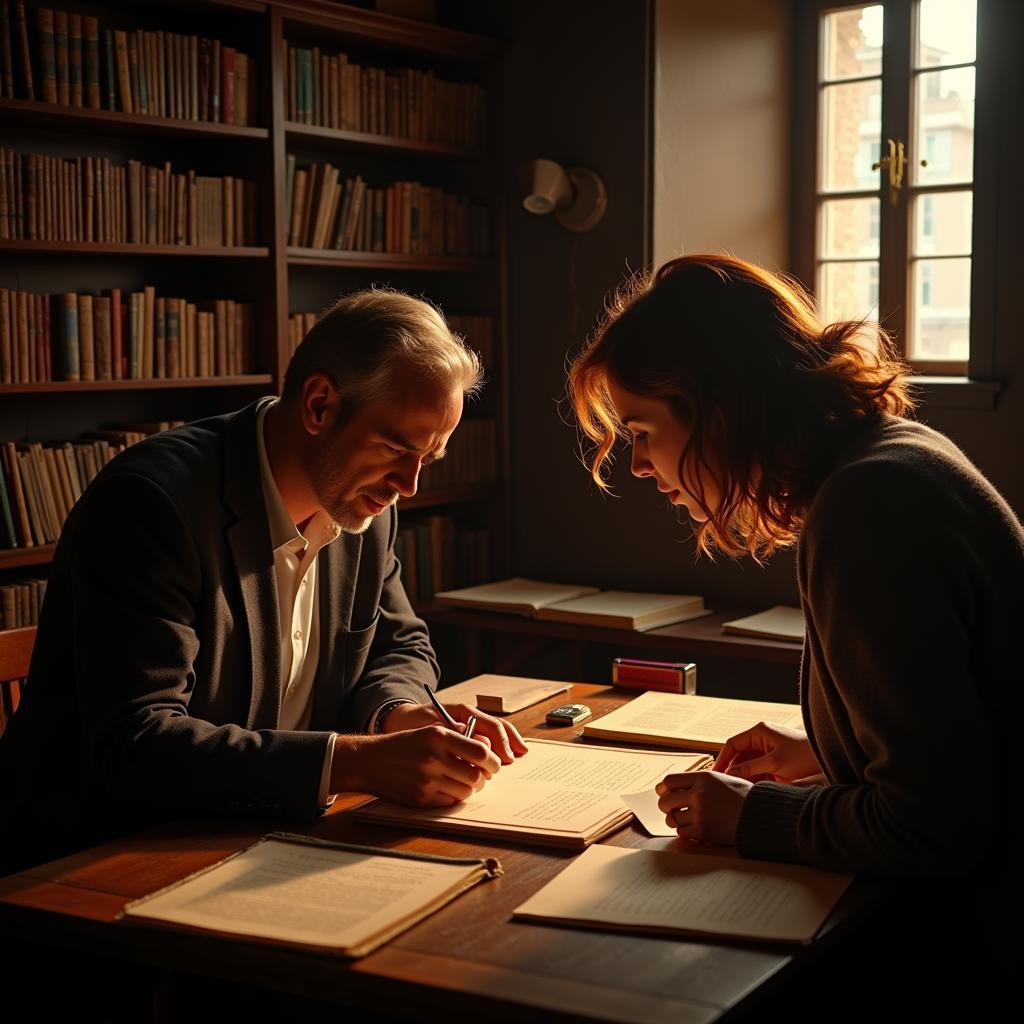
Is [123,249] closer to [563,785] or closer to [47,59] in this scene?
[47,59]

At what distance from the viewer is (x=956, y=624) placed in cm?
142

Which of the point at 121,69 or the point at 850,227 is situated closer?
the point at 121,69

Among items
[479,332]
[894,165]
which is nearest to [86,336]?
[479,332]

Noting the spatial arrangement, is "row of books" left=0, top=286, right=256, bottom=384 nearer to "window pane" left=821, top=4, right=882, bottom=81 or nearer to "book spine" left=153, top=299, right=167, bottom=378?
"book spine" left=153, top=299, right=167, bottom=378

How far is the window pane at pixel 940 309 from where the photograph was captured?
12.8 ft

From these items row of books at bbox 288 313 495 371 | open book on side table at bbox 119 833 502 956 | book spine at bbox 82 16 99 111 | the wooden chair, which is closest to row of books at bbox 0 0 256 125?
book spine at bbox 82 16 99 111

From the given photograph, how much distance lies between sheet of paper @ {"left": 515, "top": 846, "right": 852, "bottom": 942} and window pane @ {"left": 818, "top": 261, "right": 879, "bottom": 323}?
2.75 meters

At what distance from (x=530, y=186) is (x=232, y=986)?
2.70m

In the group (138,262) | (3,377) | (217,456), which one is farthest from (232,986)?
(138,262)

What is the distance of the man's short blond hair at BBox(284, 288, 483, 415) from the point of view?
2059 mm

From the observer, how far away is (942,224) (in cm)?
393

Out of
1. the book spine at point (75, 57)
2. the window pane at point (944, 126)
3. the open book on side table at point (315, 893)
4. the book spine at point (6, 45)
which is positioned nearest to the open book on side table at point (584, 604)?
the window pane at point (944, 126)

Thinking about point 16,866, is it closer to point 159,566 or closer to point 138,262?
point 159,566

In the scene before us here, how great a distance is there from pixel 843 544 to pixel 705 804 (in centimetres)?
38
